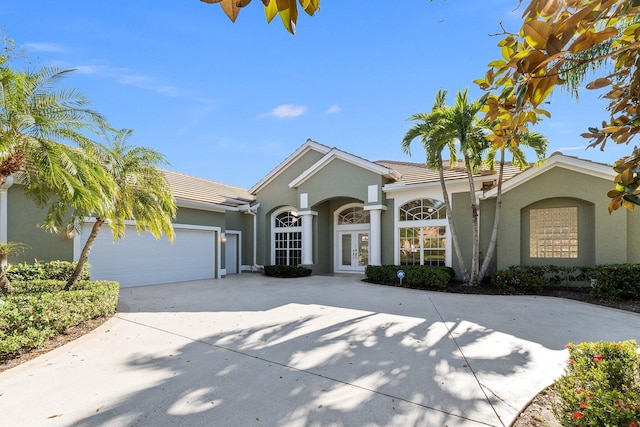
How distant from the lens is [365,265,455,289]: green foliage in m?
11.8

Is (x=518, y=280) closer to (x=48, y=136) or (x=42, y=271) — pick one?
A: (x=48, y=136)

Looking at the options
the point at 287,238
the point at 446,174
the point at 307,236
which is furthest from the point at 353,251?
the point at 446,174

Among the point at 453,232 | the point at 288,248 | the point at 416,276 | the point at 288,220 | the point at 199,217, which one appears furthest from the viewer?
the point at 288,220

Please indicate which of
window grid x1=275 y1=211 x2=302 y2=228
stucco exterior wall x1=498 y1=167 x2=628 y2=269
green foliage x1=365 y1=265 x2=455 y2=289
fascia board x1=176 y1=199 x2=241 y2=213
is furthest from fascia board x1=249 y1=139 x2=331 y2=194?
stucco exterior wall x1=498 y1=167 x2=628 y2=269

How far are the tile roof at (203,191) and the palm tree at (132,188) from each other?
500 cm

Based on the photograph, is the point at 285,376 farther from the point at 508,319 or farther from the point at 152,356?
the point at 508,319

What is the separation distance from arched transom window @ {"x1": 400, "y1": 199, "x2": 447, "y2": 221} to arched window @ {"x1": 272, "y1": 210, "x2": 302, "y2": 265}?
19.0 ft

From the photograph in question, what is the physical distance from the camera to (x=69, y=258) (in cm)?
1092

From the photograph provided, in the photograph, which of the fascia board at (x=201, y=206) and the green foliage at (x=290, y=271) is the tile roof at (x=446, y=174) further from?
the fascia board at (x=201, y=206)

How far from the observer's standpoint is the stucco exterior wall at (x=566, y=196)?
10609 mm

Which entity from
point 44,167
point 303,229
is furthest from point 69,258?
point 303,229

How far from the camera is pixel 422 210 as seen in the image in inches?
574

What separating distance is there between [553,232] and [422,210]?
16.2 ft

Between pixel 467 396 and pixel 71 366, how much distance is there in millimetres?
5570
